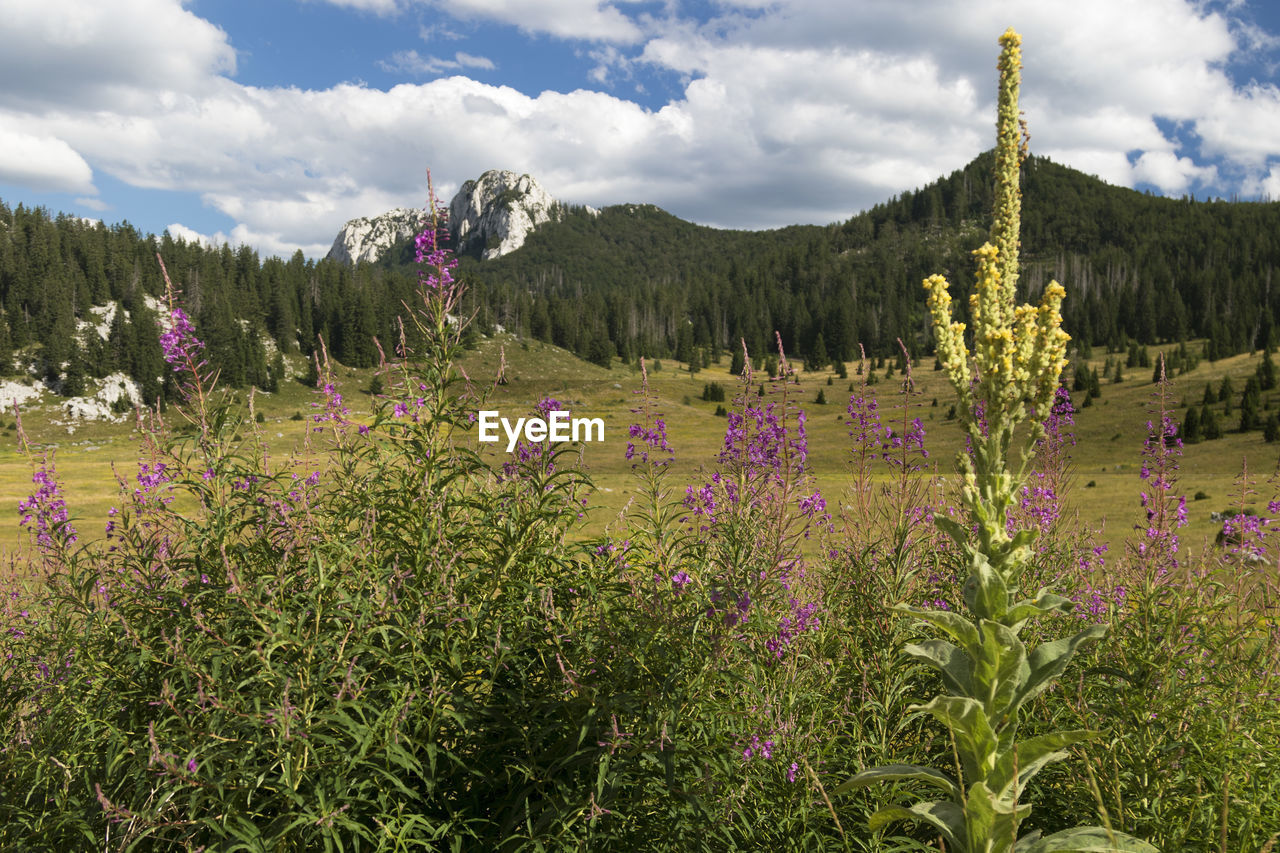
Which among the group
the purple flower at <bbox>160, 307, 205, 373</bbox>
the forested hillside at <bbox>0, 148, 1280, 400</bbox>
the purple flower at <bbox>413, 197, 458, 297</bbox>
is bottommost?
the purple flower at <bbox>160, 307, 205, 373</bbox>

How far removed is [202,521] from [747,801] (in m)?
4.15

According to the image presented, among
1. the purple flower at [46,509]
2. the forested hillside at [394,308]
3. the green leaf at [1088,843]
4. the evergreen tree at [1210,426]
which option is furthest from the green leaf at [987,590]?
the forested hillside at [394,308]

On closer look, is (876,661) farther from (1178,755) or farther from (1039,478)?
(1039,478)

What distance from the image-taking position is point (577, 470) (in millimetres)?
5078

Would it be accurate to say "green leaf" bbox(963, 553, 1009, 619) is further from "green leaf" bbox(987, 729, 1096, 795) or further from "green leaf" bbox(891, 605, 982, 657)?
"green leaf" bbox(987, 729, 1096, 795)

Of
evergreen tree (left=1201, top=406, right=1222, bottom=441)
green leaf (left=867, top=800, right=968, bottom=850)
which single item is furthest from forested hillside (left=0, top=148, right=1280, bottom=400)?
green leaf (left=867, top=800, right=968, bottom=850)

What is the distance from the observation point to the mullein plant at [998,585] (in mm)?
2744

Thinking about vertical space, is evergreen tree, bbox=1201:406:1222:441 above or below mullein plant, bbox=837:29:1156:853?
below

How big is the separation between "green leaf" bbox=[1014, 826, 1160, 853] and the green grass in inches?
70.7

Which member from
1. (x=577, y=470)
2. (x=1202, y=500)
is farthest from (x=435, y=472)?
(x=1202, y=500)

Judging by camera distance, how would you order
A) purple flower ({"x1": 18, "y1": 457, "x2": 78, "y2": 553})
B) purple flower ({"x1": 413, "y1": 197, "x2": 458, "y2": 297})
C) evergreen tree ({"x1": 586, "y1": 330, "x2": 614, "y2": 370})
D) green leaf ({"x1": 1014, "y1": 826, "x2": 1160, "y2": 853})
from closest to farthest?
green leaf ({"x1": 1014, "y1": 826, "x2": 1160, "y2": 853}), purple flower ({"x1": 18, "y1": 457, "x2": 78, "y2": 553}), purple flower ({"x1": 413, "y1": 197, "x2": 458, "y2": 297}), evergreen tree ({"x1": 586, "y1": 330, "x2": 614, "y2": 370})

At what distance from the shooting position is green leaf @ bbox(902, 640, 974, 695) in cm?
296

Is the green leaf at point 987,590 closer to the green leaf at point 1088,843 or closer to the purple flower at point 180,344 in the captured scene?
the green leaf at point 1088,843

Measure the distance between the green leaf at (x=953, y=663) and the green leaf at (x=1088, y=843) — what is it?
0.59 metres
